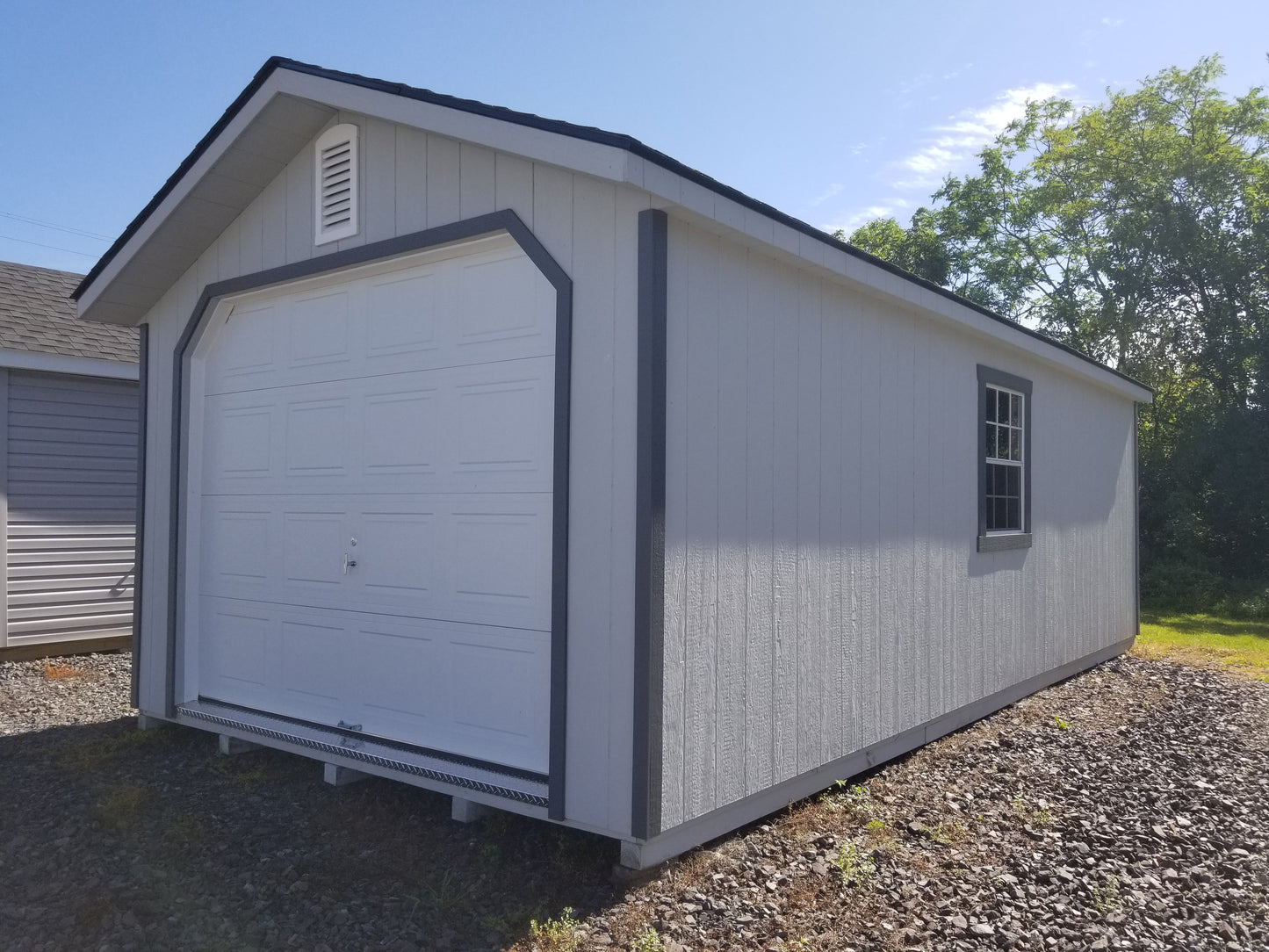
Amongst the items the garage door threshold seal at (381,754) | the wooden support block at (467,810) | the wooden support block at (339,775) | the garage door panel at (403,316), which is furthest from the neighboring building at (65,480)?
the wooden support block at (467,810)

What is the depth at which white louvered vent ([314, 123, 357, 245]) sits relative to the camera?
17.6 ft

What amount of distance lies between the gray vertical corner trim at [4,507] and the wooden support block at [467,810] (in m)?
6.05

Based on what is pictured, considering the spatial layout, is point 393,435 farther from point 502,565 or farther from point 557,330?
point 557,330

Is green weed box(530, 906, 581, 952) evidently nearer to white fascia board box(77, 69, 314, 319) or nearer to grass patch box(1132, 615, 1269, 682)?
white fascia board box(77, 69, 314, 319)

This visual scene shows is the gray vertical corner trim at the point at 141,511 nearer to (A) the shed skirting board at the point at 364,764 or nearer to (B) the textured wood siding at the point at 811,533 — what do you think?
(A) the shed skirting board at the point at 364,764

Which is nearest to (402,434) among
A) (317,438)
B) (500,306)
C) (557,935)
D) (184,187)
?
(317,438)

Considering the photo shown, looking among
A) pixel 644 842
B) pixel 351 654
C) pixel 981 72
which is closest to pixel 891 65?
pixel 981 72

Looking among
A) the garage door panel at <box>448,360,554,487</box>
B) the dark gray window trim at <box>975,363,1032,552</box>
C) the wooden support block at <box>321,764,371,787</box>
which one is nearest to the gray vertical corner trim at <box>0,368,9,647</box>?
the wooden support block at <box>321,764,371,787</box>

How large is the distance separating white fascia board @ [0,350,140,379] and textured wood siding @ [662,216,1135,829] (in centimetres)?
619

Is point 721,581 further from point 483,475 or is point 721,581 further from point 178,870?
point 178,870

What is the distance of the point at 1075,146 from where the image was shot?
2259 centimetres

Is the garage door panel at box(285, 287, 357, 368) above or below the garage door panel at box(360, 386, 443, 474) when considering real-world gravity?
above

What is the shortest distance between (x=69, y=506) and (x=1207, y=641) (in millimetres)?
12611

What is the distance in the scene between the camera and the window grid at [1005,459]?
7352 millimetres
